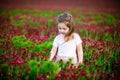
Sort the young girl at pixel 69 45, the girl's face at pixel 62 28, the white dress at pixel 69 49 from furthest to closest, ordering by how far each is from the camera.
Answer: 1. the white dress at pixel 69 49
2. the young girl at pixel 69 45
3. the girl's face at pixel 62 28

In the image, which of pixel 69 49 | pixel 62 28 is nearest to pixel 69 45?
pixel 69 49

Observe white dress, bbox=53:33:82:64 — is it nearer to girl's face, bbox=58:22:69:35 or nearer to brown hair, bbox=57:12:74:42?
brown hair, bbox=57:12:74:42

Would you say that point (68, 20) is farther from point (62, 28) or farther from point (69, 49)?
point (69, 49)

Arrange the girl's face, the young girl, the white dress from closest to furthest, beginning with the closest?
the girl's face, the young girl, the white dress

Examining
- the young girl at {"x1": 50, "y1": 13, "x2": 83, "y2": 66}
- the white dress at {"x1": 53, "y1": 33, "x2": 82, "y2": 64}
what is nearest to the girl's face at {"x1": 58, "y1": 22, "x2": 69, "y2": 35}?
the young girl at {"x1": 50, "y1": 13, "x2": 83, "y2": 66}

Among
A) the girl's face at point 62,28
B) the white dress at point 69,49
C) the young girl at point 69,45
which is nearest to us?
the girl's face at point 62,28

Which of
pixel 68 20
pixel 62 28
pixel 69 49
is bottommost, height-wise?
pixel 69 49

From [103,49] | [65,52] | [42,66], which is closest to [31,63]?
[42,66]

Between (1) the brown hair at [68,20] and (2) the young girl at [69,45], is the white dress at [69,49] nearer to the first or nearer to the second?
(2) the young girl at [69,45]

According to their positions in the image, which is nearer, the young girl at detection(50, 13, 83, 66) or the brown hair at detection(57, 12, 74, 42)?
the brown hair at detection(57, 12, 74, 42)

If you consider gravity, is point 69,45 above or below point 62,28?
below

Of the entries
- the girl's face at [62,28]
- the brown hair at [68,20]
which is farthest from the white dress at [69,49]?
the girl's face at [62,28]

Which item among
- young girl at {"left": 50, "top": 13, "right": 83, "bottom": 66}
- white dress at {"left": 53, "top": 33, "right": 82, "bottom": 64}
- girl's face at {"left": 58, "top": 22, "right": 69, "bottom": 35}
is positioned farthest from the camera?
white dress at {"left": 53, "top": 33, "right": 82, "bottom": 64}

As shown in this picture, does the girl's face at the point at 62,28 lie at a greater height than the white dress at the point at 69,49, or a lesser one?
greater
